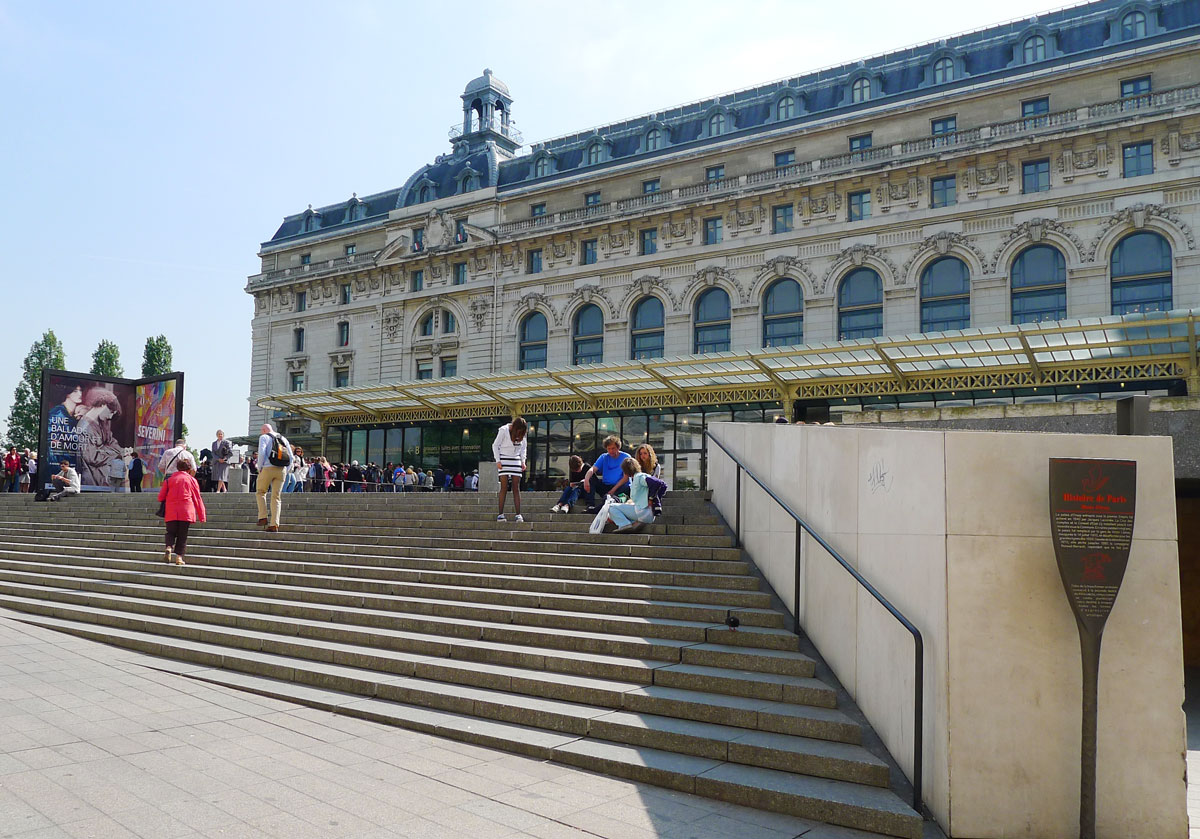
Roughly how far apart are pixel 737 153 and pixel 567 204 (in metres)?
8.44

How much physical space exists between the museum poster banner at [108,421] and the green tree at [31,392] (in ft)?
151

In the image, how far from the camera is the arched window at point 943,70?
108 feet

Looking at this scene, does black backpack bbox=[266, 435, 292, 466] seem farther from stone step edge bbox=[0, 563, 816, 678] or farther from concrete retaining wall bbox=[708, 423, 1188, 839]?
concrete retaining wall bbox=[708, 423, 1188, 839]

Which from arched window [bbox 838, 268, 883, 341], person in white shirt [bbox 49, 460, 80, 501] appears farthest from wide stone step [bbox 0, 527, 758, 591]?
arched window [bbox 838, 268, 883, 341]

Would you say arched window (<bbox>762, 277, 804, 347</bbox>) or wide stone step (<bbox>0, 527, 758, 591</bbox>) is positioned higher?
arched window (<bbox>762, 277, 804, 347</bbox>)

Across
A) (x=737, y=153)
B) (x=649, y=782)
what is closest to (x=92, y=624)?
(x=649, y=782)

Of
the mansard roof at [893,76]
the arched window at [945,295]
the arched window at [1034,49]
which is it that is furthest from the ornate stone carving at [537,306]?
the arched window at [1034,49]

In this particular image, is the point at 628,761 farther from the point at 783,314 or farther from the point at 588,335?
the point at 588,335

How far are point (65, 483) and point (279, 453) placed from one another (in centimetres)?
1321

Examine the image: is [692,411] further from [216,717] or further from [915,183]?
[216,717]

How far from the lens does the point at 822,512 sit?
727cm

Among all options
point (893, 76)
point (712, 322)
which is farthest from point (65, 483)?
point (893, 76)

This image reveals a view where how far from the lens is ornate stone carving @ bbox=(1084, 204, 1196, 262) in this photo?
1045 inches

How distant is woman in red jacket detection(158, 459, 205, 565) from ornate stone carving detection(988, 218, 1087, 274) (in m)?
26.0
